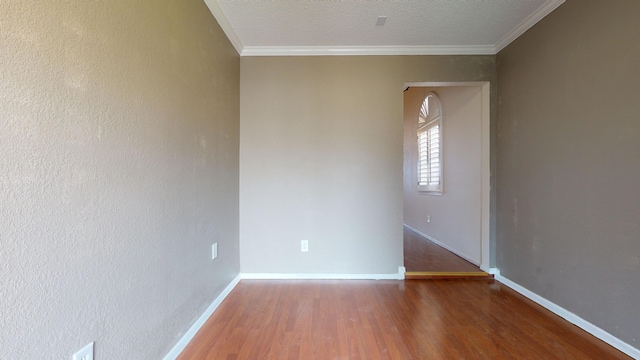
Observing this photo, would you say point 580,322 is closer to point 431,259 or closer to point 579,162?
point 579,162

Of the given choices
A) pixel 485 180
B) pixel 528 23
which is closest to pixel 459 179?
pixel 485 180

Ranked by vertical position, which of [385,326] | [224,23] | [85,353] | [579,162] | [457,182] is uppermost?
[224,23]

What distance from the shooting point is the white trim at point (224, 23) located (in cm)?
186

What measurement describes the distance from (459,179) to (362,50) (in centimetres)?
205

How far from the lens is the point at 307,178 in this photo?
2.57 meters

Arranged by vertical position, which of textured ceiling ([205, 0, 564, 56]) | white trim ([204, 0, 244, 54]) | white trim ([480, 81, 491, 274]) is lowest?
white trim ([480, 81, 491, 274])

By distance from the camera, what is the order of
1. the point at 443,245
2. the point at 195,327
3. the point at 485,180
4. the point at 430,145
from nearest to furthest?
1. the point at 195,327
2. the point at 485,180
3. the point at 443,245
4. the point at 430,145

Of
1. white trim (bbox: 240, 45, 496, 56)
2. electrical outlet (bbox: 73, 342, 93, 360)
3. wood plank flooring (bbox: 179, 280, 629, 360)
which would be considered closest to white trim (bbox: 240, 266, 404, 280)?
wood plank flooring (bbox: 179, 280, 629, 360)

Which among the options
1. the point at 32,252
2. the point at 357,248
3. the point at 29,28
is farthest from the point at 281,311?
the point at 29,28

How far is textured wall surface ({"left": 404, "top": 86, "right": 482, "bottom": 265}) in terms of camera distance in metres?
2.79

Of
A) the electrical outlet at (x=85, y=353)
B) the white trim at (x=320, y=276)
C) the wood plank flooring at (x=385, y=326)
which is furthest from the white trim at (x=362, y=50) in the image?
the electrical outlet at (x=85, y=353)

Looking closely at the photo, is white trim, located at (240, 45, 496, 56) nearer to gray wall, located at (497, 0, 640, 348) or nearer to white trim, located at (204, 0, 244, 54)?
white trim, located at (204, 0, 244, 54)

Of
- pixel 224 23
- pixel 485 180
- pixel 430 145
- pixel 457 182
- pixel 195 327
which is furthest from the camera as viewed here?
pixel 430 145

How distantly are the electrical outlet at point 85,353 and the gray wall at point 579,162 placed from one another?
2.79 m
